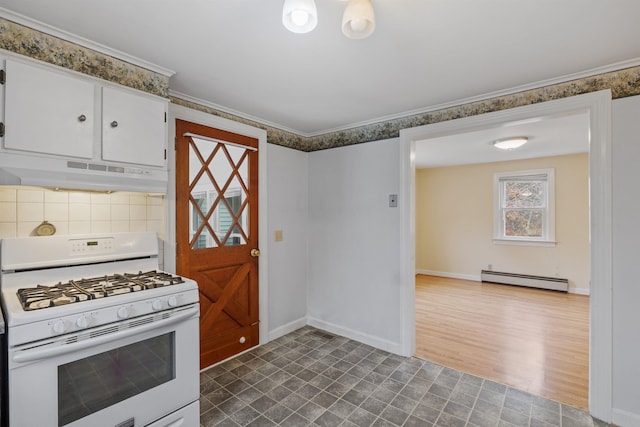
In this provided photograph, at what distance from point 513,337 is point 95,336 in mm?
3874

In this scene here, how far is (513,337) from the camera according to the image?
11.3ft

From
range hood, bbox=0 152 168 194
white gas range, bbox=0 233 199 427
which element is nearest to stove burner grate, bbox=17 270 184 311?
white gas range, bbox=0 233 199 427

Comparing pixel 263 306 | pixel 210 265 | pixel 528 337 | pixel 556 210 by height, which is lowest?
pixel 528 337

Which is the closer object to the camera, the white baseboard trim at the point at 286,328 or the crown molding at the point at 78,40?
the crown molding at the point at 78,40

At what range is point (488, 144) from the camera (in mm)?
4516

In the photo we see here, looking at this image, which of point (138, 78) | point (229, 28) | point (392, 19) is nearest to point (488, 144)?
point (392, 19)

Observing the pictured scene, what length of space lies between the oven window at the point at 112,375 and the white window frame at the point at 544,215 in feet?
19.9

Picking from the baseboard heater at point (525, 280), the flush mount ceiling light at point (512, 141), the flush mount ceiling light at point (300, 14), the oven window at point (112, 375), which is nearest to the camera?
the flush mount ceiling light at point (300, 14)

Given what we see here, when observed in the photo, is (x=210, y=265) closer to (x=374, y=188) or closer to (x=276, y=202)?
(x=276, y=202)

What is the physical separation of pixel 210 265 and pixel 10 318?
5.03ft

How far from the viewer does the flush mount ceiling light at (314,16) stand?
117 cm

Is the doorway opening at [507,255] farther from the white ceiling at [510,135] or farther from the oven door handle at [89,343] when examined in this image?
the oven door handle at [89,343]

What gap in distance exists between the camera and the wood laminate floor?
2604mm

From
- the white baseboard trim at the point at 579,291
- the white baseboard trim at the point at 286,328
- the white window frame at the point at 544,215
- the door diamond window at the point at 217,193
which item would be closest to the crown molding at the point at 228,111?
the door diamond window at the point at 217,193
